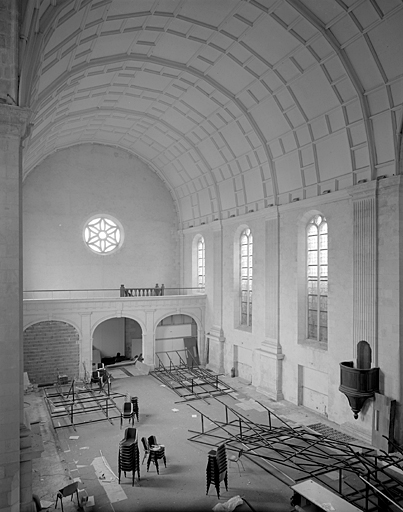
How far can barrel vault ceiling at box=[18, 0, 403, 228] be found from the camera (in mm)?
12508

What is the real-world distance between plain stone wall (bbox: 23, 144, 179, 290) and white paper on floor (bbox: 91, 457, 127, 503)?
50.3 feet

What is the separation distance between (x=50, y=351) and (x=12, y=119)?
54.4 ft

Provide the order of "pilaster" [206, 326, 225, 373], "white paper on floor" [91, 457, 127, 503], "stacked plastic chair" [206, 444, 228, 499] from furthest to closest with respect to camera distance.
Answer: "pilaster" [206, 326, 225, 373] < "white paper on floor" [91, 457, 127, 503] < "stacked plastic chair" [206, 444, 228, 499]

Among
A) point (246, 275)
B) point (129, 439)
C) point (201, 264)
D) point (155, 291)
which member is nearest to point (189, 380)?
point (246, 275)

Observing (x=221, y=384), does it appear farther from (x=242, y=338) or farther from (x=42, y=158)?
(x=42, y=158)

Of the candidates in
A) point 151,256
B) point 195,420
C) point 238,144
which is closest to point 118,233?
point 151,256

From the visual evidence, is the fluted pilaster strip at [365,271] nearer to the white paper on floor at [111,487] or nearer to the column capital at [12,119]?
the white paper on floor at [111,487]

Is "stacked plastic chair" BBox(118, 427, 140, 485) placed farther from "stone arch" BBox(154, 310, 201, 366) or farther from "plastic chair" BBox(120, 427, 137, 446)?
"stone arch" BBox(154, 310, 201, 366)

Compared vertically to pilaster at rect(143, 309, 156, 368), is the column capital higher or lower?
higher

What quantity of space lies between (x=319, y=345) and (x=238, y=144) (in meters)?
10.4

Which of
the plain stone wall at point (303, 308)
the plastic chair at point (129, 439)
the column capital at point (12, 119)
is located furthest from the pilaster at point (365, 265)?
the column capital at point (12, 119)

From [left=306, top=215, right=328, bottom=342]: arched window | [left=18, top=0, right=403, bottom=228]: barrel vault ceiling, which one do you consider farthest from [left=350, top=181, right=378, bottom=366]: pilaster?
[left=306, top=215, right=328, bottom=342]: arched window

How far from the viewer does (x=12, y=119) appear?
873 cm

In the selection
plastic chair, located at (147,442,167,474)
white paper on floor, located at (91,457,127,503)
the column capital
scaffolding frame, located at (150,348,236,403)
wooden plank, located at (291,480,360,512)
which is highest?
the column capital
